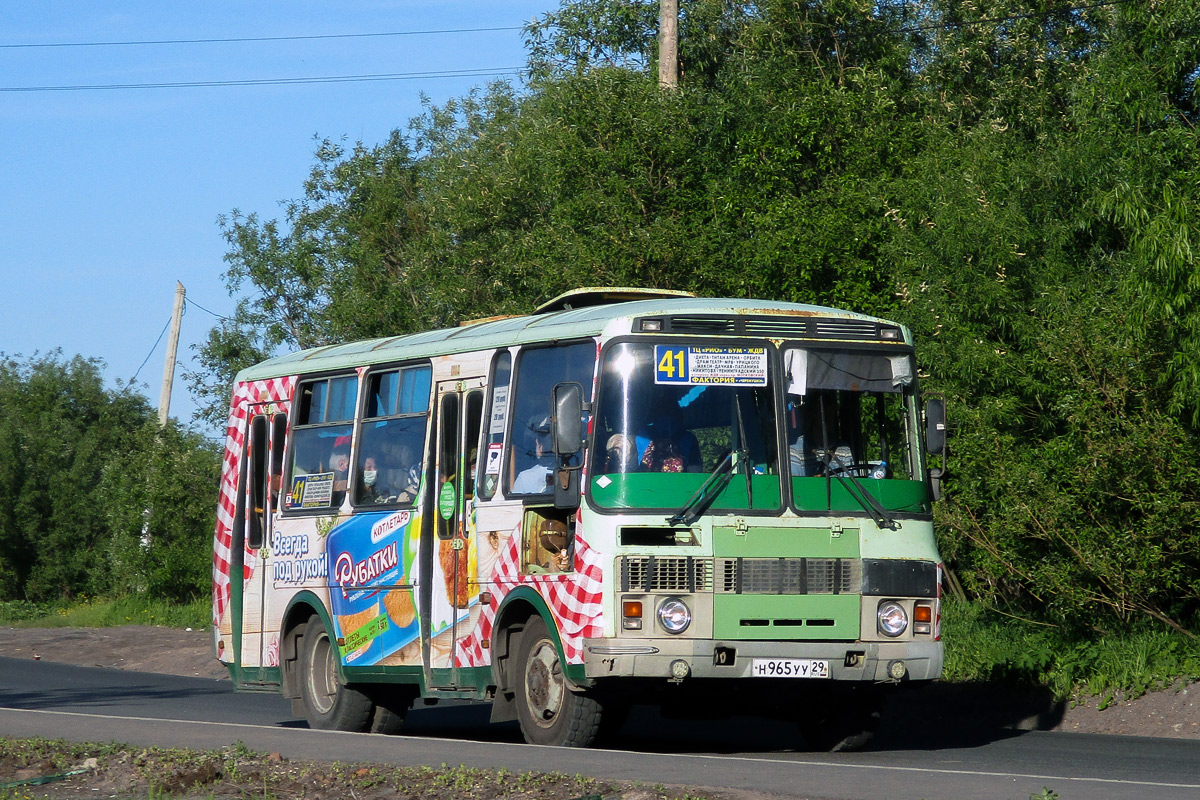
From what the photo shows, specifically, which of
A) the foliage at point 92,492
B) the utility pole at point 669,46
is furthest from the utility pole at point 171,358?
the utility pole at point 669,46

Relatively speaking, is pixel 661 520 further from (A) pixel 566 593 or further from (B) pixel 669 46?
(B) pixel 669 46

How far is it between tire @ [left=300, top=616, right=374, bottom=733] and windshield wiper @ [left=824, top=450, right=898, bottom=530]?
4.95 meters

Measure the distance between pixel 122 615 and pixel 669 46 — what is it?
19.6 metres

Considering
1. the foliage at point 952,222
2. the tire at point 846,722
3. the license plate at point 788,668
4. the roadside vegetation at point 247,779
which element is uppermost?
the foliage at point 952,222

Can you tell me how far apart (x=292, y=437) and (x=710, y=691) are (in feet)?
18.0

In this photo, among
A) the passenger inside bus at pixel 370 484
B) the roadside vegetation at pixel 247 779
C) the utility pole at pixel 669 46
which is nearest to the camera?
the roadside vegetation at pixel 247 779

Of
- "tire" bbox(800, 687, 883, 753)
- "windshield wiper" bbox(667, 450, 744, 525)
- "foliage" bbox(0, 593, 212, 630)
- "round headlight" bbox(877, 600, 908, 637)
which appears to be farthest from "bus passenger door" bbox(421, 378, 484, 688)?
"foliage" bbox(0, 593, 212, 630)

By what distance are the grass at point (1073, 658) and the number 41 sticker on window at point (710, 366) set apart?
5.86m

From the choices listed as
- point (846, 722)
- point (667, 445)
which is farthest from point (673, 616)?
point (846, 722)

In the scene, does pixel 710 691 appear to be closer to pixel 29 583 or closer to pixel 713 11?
pixel 713 11

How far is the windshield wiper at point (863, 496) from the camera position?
1128 centimetres

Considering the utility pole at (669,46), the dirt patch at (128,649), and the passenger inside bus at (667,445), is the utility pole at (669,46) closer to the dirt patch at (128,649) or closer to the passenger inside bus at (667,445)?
the dirt patch at (128,649)

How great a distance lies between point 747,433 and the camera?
11.1 metres

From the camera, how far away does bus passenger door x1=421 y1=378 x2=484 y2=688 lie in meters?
12.4
